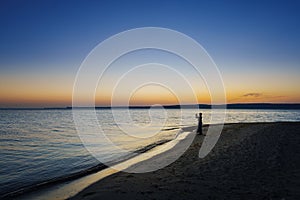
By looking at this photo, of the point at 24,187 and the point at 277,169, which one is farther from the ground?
the point at 277,169

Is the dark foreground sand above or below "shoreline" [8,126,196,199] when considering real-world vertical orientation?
above

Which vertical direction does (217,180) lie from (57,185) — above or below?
above

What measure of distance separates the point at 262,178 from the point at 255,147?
6.53 metres

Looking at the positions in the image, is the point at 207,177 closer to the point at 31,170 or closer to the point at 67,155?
the point at 31,170

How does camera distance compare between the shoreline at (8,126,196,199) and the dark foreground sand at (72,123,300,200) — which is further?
the shoreline at (8,126,196,199)

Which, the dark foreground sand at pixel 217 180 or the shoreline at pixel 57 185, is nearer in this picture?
the dark foreground sand at pixel 217 180

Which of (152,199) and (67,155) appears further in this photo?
(67,155)

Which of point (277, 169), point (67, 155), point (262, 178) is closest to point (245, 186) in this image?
point (262, 178)

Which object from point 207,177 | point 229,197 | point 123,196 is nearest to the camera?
point 229,197

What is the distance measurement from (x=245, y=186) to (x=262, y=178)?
1127 mm

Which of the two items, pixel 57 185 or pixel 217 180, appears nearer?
A: pixel 217 180

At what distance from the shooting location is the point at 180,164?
1218cm

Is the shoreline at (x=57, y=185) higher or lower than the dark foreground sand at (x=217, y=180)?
lower

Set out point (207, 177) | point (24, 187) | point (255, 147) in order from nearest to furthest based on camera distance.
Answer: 1. point (207, 177)
2. point (24, 187)
3. point (255, 147)
